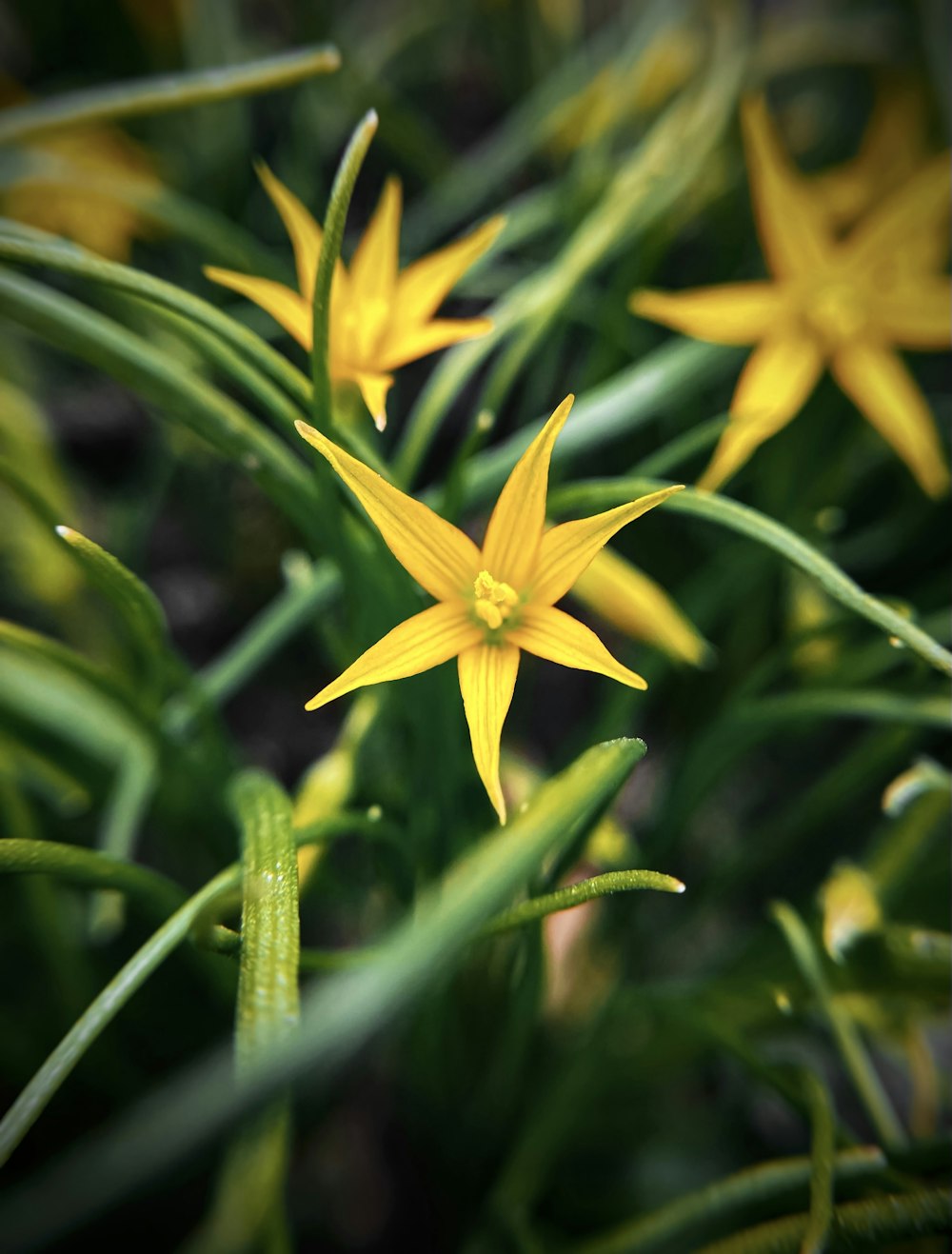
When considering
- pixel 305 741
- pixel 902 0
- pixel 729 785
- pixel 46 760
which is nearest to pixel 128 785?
pixel 46 760

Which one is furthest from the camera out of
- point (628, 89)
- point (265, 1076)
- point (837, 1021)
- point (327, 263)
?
point (628, 89)

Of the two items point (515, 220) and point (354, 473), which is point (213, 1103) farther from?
point (515, 220)

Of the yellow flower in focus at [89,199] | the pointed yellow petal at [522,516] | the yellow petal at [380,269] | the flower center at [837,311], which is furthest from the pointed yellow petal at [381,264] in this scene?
the yellow flower in focus at [89,199]

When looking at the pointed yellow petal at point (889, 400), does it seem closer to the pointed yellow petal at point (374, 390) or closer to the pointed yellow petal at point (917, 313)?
the pointed yellow petal at point (917, 313)

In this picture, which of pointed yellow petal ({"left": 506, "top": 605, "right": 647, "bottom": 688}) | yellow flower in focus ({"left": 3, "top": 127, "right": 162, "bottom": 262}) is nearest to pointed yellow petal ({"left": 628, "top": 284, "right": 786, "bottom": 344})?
pointed yellow petal ({"left": 506, "top": 605, "right": 647, "bottom": 688})

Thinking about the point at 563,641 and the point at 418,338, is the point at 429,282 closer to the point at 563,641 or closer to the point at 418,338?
the point at 418,338

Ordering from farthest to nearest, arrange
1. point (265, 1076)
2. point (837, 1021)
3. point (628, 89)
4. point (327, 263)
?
point (628, 89)
point (837, 1021)
point (327, 263)
point (265, 1076)

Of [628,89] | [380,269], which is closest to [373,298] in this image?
[380,269]
